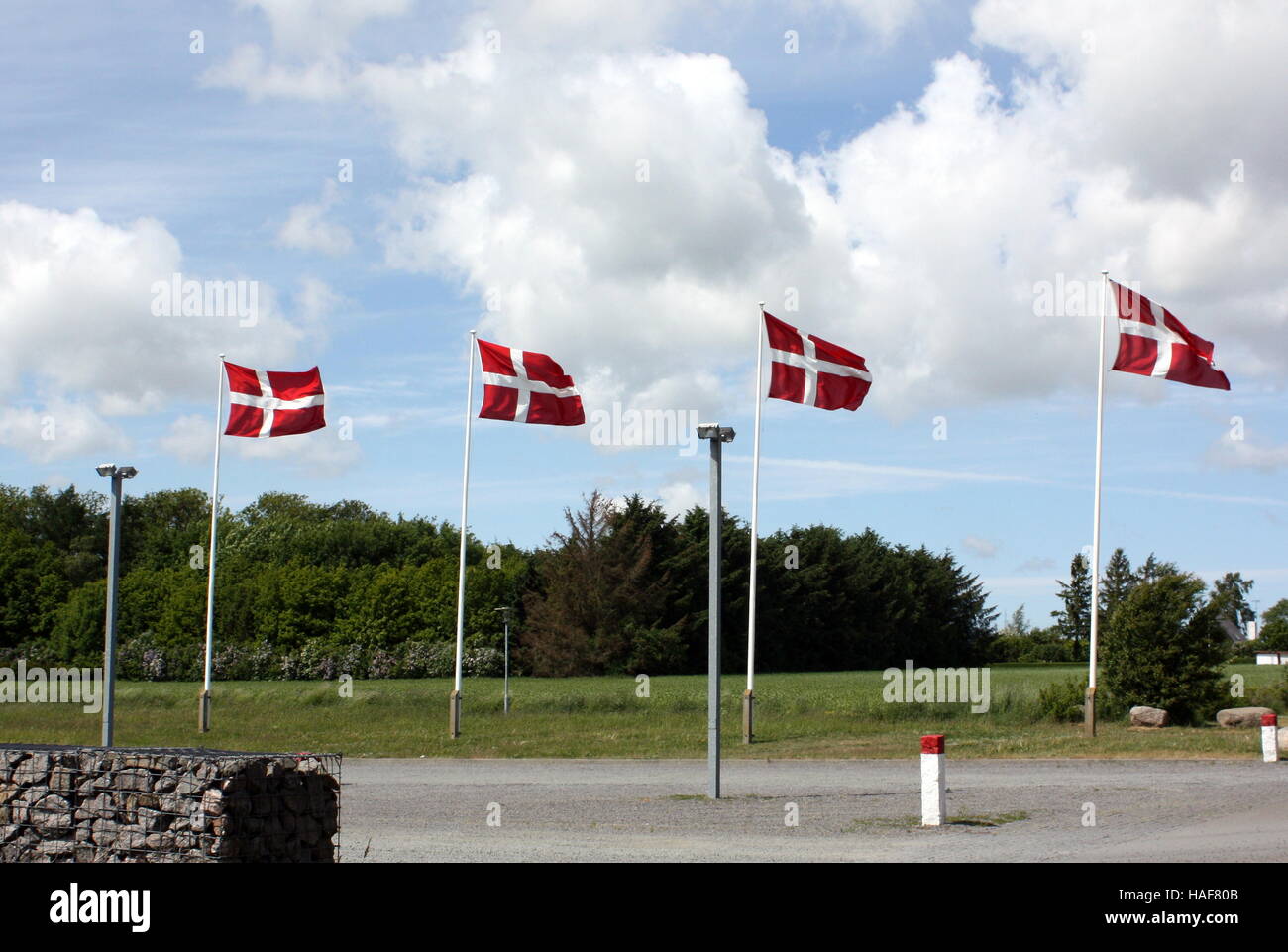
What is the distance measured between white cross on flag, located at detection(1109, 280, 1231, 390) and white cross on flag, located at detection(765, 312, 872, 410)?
16.7 ft

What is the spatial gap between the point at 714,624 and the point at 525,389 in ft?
39.2

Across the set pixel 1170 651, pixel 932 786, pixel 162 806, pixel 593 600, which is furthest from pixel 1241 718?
pixel 593 600

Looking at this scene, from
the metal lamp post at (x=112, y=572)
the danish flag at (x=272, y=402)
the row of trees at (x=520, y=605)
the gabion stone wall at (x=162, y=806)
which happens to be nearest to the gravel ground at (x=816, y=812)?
the gabion stone wall at (x=162, y=806)

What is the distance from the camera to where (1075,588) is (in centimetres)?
12756

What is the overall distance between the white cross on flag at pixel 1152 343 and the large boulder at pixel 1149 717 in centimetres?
707

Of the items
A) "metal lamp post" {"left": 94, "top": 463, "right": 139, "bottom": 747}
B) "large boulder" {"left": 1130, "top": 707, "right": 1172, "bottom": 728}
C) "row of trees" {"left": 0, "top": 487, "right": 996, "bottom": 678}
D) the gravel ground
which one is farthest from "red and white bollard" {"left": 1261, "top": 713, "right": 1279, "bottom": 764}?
"row of trees" {"left": 0, "top": 487, "right": 996, "bottom": 678}

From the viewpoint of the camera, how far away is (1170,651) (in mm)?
29062

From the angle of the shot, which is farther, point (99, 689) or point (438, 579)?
point (438, 579)

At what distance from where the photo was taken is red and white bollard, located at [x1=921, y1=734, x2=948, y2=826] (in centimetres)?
1494

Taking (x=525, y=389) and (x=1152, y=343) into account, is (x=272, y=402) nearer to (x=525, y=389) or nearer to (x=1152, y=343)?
(x=525, y=389)

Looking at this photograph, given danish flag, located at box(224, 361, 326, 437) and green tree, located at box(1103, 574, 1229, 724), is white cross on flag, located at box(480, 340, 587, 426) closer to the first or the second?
danish flag, located at box(224, 361, 326, 437)

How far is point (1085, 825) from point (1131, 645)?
15752 millimetres
